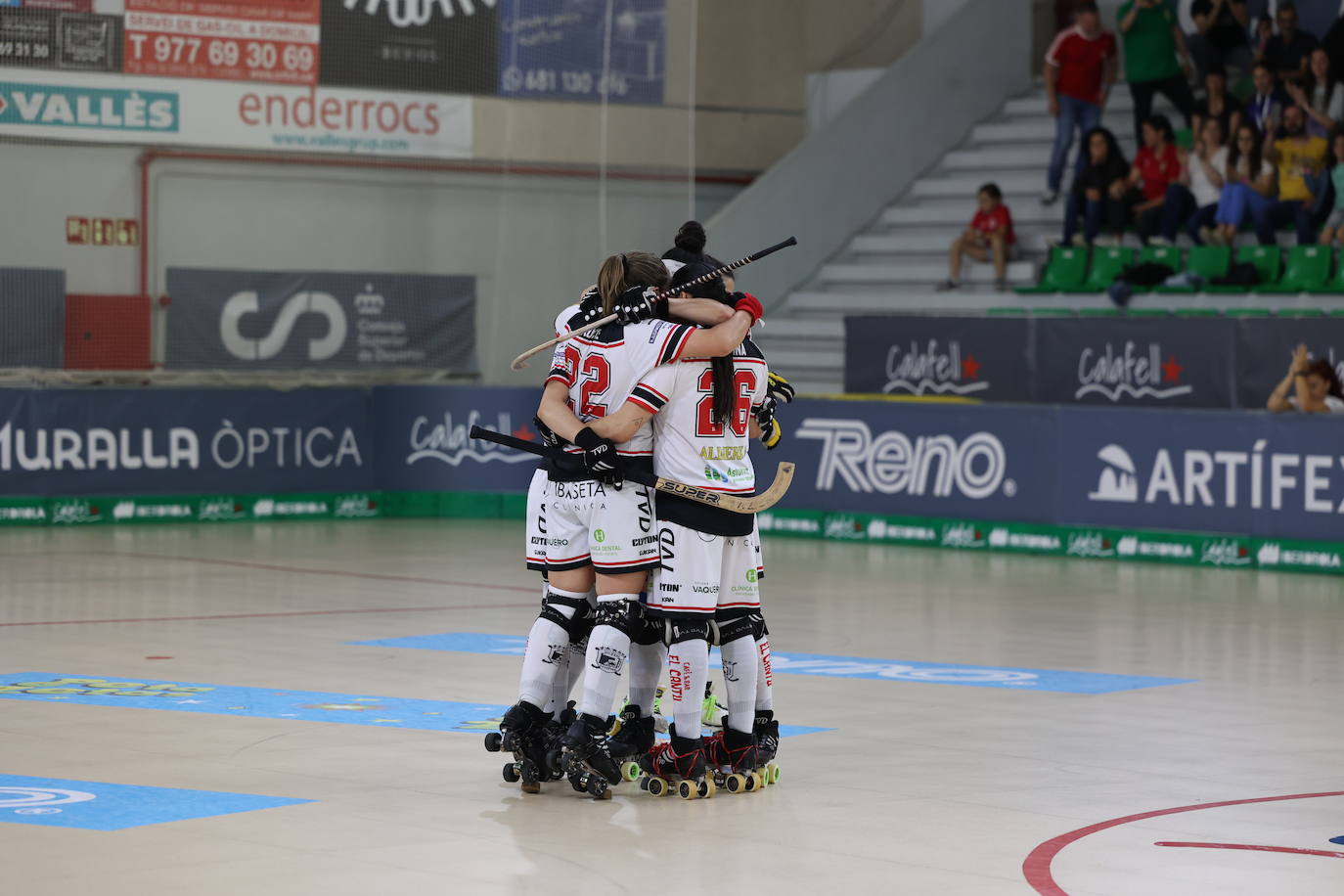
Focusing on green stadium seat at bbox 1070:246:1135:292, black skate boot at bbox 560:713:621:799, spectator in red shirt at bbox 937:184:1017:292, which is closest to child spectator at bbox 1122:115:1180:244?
green stadium seat at bbox 1070:246:1135:292

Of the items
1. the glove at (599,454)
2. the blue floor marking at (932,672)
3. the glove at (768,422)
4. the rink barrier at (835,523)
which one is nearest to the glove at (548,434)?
the glove at (599,454)

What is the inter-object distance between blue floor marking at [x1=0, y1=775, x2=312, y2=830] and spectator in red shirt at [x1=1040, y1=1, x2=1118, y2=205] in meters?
19.9

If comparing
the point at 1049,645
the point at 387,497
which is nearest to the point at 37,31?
the point at 387,497

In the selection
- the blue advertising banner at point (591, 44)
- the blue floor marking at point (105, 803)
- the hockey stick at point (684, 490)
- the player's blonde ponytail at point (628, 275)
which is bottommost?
the blue floor marking at point (105, 803)

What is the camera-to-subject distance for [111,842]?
7559 millimetres

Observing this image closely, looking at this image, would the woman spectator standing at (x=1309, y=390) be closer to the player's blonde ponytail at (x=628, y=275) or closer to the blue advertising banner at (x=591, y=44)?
the blue advertising banner at (x=591, y=44)

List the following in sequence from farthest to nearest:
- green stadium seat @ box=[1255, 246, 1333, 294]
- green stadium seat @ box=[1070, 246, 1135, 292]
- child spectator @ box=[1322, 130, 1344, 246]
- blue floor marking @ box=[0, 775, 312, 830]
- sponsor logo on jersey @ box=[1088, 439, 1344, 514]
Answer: green stadium seat @ box=[1070, 246, 1135, 292], child spectator @ box=[1322, 130, 1344, 246], green stadium seat @ box=[1255, 246, 1333, 294], sponsor logo on jersey @ box=[1088, 439, 1344, 514], blue floor marking @ box=[0, 775, 312, 830]

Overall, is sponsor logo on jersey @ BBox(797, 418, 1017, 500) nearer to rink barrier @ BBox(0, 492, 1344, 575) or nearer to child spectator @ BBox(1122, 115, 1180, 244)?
rink barrier @ BBox(0, 492, 1344, 575)

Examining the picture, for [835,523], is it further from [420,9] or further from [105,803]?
[105,803]

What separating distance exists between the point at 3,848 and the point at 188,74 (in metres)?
19.2

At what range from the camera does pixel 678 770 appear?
28.8 ft

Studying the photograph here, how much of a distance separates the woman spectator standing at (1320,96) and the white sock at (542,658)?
56.6 feet

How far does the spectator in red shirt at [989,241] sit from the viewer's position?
26.0 metres

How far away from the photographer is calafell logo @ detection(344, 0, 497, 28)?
1045 inches
